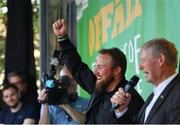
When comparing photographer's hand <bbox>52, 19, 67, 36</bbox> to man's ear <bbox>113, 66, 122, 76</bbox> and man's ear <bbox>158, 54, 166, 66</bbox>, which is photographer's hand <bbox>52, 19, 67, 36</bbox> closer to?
man's ear <bbox>113, 66, 122, 76</bbox>

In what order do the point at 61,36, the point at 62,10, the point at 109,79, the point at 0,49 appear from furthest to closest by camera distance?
the point at 0,49
the point at 62,10
the point at 61,36
the point at 109,79

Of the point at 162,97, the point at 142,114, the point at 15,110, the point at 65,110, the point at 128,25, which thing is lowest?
the point at 15,110

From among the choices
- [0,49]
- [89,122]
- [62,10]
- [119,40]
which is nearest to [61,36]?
[89,122]

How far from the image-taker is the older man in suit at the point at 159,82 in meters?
2.91

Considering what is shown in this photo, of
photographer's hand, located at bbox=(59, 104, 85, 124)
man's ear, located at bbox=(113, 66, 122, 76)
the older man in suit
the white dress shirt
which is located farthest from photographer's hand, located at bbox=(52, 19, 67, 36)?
the white dress shirt

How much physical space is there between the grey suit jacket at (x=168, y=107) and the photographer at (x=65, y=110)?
149 centimetres

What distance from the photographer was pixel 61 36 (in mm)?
3986

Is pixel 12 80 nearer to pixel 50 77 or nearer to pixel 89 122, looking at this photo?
pixel 50 77

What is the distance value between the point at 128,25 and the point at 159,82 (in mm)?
1875

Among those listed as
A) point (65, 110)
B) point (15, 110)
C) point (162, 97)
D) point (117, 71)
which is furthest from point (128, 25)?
point (162, 97)

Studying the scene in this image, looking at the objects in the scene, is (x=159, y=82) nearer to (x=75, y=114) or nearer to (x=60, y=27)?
(x=60, y=27)

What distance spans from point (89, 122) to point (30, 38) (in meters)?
2.87

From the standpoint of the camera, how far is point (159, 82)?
3.02 meters

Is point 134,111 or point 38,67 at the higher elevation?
point 134,111
